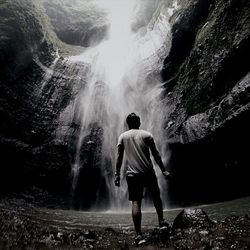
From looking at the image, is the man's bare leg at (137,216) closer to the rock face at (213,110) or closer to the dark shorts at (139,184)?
the dark shorts at (139,184)

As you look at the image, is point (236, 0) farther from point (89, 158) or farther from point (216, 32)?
point (89, 158)

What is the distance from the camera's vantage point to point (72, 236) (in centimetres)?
531

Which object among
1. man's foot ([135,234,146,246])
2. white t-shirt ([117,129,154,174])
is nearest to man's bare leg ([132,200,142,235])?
man's foot ([135,234,146,246])

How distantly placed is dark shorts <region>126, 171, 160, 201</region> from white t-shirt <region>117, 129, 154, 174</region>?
0.09 metres

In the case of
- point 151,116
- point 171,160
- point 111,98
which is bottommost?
point 171,160

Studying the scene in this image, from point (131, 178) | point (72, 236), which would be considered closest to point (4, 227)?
point (72, 236)

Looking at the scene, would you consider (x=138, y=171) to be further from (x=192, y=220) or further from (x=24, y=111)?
(x=24, y=111)

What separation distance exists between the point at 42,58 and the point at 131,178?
15.9m

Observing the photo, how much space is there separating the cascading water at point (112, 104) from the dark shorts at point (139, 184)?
8.91 meters

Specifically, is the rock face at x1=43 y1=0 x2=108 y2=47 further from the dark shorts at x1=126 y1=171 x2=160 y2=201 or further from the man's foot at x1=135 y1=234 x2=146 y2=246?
the man's foot at x1=135 y1=234 x2=146 y2=246

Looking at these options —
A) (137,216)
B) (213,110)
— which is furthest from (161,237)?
(213,110)

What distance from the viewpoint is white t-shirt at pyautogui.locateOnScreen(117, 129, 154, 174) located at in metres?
5.32

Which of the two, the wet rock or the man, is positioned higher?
the man

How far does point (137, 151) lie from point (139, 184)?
573 millimetres
